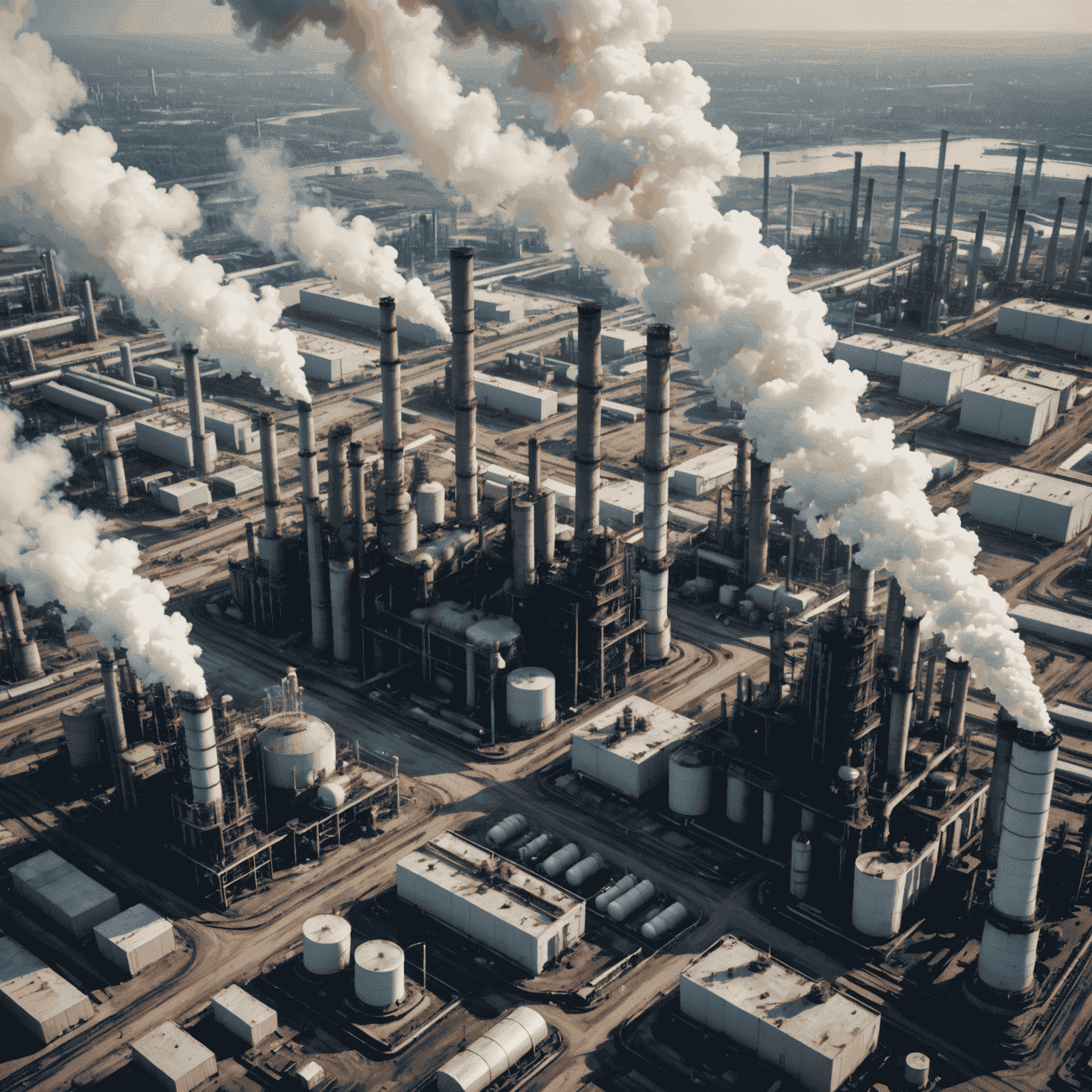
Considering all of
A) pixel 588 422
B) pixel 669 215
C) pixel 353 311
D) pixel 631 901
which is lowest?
pixel 631 901

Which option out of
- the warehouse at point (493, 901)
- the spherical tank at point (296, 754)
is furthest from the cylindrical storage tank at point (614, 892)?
the spherical tank at point (296, 754)

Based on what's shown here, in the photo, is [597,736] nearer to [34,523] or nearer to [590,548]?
[590,548]

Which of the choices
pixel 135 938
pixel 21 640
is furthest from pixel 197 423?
pixel 135 938

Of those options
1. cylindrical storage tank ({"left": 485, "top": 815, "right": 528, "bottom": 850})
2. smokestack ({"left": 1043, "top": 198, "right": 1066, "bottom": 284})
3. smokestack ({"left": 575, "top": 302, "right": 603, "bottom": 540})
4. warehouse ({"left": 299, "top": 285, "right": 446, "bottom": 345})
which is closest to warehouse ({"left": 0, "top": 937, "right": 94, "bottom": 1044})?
cylindrical storage tank ({"left": 485, "top": 815, "right": 528, "bottom": 850})

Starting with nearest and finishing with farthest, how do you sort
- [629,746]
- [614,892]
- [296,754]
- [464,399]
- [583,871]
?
[614,892] < [583,871] < [296,754] < [629,746] < [464,399]

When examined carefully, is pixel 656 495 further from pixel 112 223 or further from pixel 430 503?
pixel 112 223

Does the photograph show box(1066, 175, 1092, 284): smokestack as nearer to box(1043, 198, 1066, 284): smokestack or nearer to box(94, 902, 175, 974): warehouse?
box(1043, 198, 1066, 284): smokestack
